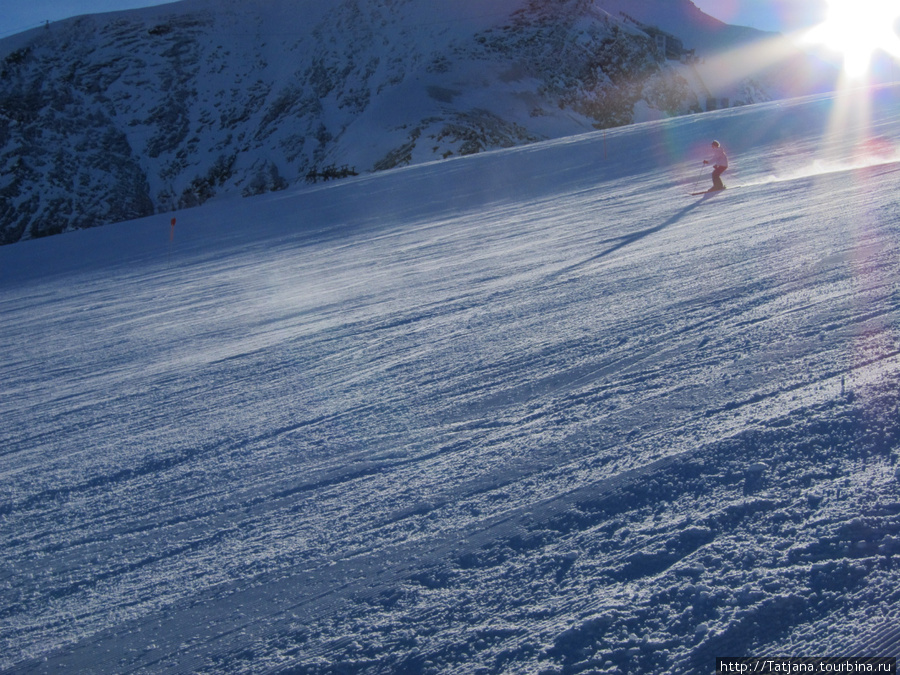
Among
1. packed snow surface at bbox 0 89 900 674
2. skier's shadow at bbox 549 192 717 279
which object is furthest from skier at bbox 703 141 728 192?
packed snow surface at bbox 0 89 900 674

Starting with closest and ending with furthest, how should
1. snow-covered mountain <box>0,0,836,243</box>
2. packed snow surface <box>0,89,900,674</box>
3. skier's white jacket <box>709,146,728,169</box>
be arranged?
packed snow surface <box>0,89,900,674</box>, skier's white jacket <box>709,146,728,169</box>, snow-covered mountain <box>0,0,836,243</box>

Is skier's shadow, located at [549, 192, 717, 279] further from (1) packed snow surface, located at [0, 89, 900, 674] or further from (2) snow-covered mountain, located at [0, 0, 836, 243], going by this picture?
(2) snow-covered mountain, located at [0, 0, 836, 243]

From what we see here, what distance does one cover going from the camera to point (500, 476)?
2.96 meters

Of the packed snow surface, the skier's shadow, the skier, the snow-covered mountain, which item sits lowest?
the packed snow surface

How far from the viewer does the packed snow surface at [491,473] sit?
2.13m

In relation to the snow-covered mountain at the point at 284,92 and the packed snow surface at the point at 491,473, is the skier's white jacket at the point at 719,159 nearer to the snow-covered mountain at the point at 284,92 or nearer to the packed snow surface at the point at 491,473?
the packed snow surface at the point at 491,473

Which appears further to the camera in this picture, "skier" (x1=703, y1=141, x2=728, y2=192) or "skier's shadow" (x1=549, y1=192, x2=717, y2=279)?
"skier" (x1=703, y1=141, x2=728, y2=192)

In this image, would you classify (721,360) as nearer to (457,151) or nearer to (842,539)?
(842,539)

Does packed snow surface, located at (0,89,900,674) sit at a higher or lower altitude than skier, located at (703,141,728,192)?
lower

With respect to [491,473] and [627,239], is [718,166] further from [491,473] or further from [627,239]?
[491,473]

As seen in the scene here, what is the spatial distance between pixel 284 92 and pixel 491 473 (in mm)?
89230

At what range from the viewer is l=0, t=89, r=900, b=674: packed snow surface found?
213 centimetres

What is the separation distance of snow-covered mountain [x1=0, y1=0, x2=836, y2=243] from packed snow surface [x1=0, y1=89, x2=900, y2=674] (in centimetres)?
5350

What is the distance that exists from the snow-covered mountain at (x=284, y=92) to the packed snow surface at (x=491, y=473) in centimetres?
5350
